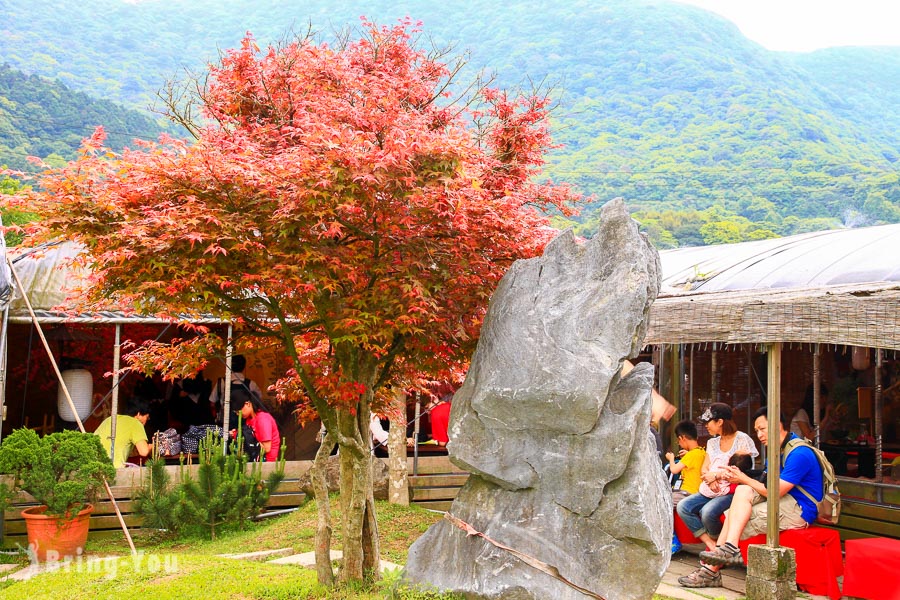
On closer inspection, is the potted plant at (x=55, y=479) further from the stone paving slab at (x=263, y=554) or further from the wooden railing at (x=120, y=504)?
the stone paving slab at (x=263, y=554)

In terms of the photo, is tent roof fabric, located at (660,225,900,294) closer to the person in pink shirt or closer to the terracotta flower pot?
the person in pink shirt

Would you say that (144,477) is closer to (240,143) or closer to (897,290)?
(240,143)

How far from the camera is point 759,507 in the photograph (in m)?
7.62

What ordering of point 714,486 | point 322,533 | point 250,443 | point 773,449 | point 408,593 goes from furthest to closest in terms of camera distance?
point 250,443, point 714,486, point 773,449, point 322,533, point 408,593

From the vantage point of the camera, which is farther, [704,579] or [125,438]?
[125,438]

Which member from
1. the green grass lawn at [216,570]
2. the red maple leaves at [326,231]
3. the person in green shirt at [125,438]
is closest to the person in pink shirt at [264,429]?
the green grass lawn at [216,570]

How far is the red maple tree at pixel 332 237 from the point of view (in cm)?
511

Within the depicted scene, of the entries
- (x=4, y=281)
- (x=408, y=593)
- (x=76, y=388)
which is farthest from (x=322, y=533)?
(x=76, y=388)

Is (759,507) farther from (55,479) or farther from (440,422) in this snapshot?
(55,479)

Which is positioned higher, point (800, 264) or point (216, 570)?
point (800, 264)

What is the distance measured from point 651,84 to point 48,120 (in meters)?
Result: 51.1

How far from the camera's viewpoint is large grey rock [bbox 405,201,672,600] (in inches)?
200

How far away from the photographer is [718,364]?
1543 cm

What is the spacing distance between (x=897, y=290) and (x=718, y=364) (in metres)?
9.18
